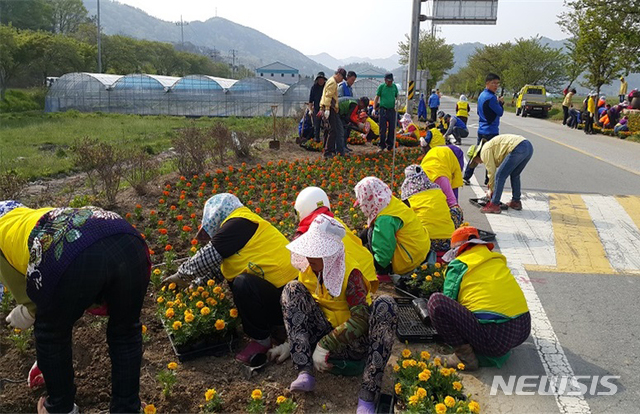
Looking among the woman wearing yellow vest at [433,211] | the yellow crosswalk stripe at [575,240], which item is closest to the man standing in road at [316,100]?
the yellow crosswalk stripe at [575,240]

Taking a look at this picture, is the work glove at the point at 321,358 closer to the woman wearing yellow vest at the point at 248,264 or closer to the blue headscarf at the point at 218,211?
the woman wearing yellow vest at the point at 248,264

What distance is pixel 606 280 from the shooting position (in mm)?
5238

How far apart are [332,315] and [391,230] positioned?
54.5 inches

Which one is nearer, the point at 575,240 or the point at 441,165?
the point at 441,165

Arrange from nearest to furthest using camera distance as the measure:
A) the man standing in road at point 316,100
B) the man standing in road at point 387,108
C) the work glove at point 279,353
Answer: the work glove at point 279,353 → the man standing in road at point 387,108 → the man standing in road at point 316,100

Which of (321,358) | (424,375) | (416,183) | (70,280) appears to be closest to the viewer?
(70,280)

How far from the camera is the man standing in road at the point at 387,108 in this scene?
12.3m

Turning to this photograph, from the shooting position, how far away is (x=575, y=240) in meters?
6.55

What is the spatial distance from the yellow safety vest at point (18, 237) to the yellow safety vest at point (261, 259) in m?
1.32

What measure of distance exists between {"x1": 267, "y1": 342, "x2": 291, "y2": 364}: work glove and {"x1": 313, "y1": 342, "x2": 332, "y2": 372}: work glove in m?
0.38

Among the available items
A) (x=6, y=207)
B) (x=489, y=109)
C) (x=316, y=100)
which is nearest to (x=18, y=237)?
(x=6, y=207)

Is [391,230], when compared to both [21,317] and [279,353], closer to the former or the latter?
[279,353]

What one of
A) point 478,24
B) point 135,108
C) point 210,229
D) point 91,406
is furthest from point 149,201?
point 135,108

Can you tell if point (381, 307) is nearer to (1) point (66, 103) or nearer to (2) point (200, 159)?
(2) point (200, 159)
